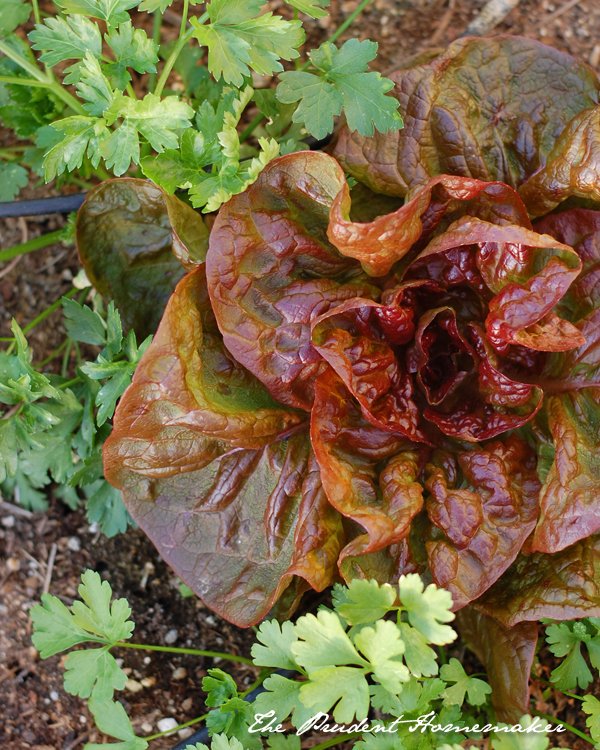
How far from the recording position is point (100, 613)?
195cm

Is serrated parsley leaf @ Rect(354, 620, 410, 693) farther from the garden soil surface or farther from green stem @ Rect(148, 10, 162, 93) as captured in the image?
green stem @ Rect(148, 10, 162, 93)

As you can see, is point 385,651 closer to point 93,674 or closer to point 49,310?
point 93,674

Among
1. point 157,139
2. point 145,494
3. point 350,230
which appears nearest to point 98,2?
point 157,139

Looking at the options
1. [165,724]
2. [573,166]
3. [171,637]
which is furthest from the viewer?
[171,637]

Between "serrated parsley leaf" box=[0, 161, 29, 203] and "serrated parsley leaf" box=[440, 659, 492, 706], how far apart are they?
Answer: 7.59ft

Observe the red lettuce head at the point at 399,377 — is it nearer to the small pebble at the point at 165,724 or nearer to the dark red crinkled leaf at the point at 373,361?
the dark red crinkled leaf at the point at 373,361

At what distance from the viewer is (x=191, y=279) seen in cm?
185

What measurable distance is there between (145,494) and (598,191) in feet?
4.98

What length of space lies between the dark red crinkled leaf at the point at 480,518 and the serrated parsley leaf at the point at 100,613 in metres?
0.93

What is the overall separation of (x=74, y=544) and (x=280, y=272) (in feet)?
5.00

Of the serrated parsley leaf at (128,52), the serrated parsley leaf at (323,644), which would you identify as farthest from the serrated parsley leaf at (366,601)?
the serrated parsley leaf at (128,52)

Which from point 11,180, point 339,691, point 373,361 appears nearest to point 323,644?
point 339,691

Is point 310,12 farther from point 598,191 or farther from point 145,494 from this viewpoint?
point 145,494

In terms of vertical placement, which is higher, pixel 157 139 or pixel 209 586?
pixel 157 139
